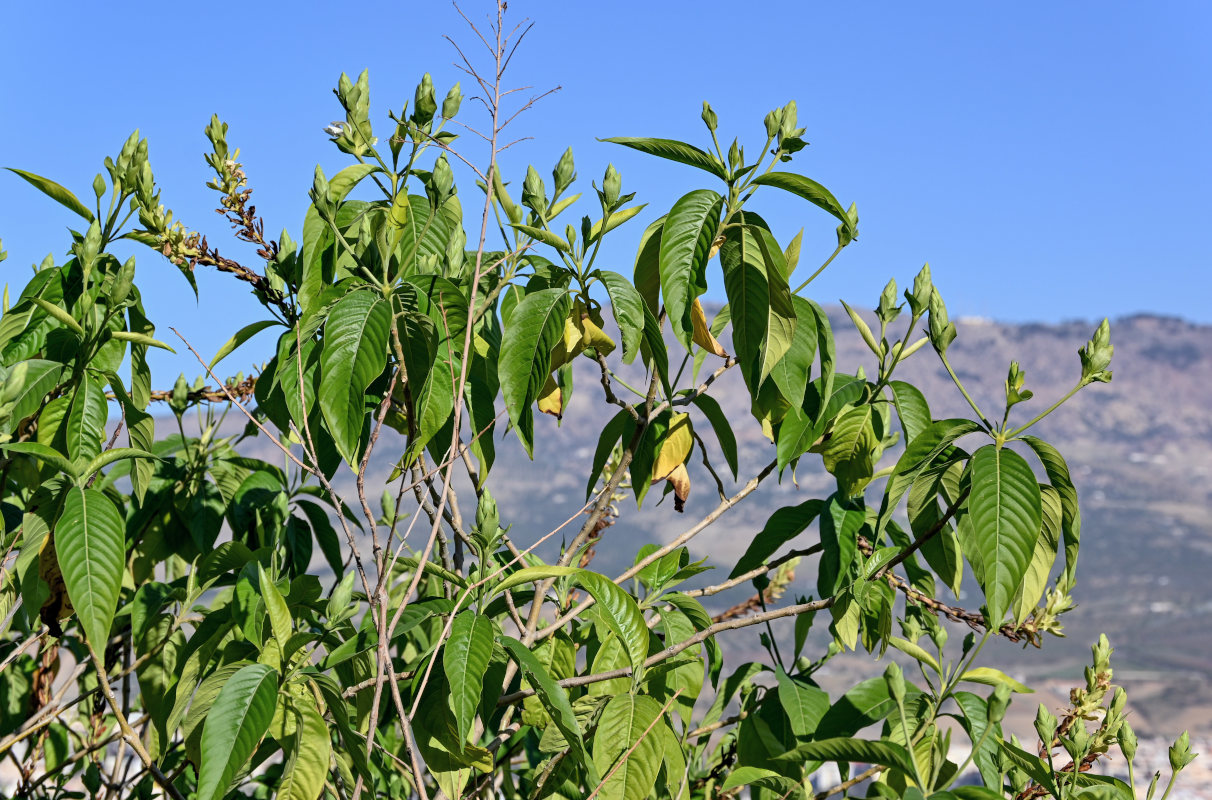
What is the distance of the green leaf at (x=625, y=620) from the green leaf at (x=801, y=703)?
513mm

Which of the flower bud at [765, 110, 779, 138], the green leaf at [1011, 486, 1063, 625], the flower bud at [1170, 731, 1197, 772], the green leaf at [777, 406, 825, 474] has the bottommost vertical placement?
the flower bud at [1170, 731, 1197, 772]

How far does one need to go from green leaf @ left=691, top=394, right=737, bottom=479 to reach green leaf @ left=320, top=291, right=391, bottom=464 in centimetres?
72

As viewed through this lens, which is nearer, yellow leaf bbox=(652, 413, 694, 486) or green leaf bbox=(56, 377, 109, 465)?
green leaf bbox=(56, 377, 109, 465)

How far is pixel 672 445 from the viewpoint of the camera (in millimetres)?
2037

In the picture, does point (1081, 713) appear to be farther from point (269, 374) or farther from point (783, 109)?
point (269, 374)

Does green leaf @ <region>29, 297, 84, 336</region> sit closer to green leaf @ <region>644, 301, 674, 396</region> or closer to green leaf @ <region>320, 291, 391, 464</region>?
green leaf @ <region>320, 291, 391, 464</region>

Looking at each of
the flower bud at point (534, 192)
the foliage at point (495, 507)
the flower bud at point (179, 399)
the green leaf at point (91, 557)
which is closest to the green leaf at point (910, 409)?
the foliage at point (495, 507)

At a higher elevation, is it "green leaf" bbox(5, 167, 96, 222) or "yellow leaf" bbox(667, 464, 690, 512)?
"green leaf" bbox(5, 167, 96, 222)

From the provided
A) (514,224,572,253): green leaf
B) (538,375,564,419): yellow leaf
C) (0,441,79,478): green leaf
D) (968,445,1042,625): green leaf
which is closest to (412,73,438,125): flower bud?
(514,224,572,253): green leaf

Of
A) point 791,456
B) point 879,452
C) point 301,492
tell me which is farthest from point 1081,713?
point 301,492

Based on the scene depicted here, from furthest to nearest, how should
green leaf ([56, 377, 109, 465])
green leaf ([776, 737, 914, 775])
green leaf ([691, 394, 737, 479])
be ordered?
green leaf ([691, 394, 737, 479])
green leaf ([56, 377, 109, 465])
green leaf ([776, 737, 914, 775])

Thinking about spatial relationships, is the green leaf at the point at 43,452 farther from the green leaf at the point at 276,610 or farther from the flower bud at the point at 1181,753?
the flower bud at the point at 1181,753

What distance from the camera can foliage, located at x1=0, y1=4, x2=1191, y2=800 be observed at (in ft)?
4.94

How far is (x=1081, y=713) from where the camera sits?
1851 mm
